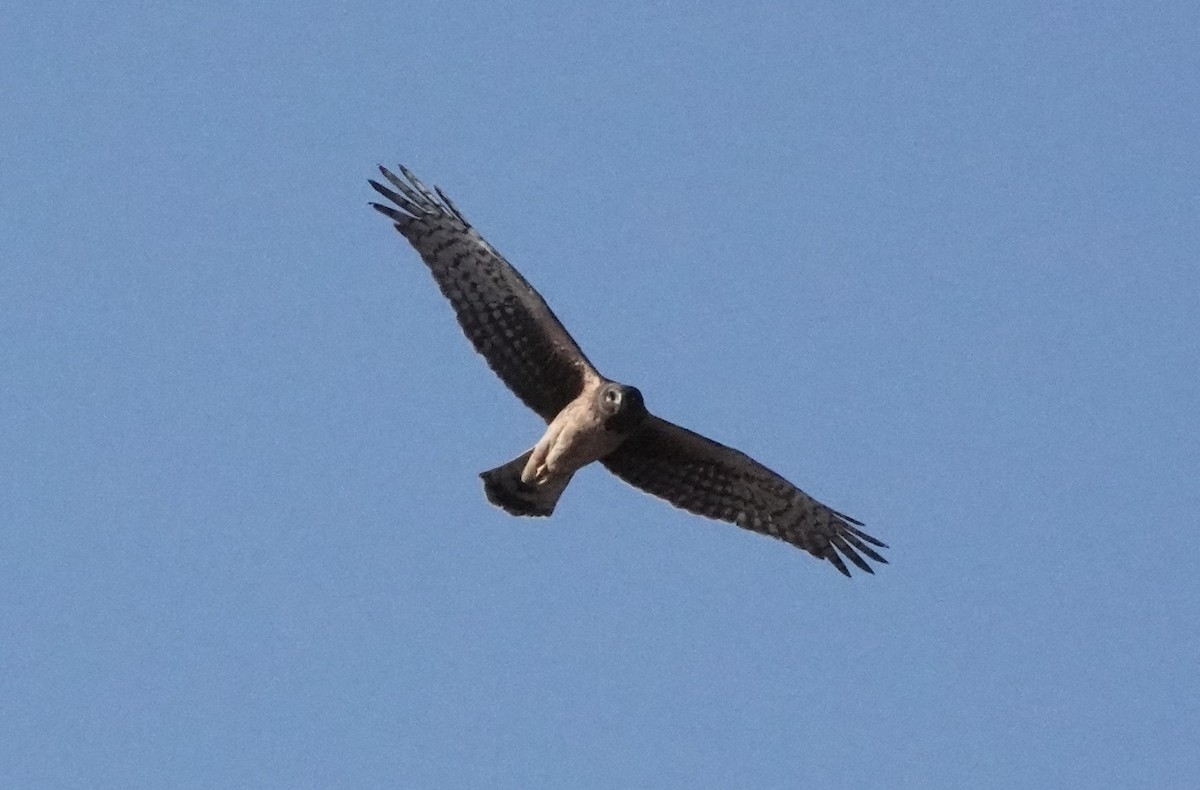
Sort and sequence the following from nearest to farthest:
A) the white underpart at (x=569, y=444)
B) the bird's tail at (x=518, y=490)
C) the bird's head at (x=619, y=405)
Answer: the bird's head at (x=619, y=405), the white underpart at (x=569, y=444), the bird's tail at (x=518, y=490)

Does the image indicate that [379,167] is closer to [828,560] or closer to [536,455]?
[536,455]

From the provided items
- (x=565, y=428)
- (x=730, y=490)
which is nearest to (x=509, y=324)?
(x=565, y=428)

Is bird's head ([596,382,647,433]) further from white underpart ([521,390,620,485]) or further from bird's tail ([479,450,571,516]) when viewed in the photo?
bird's tail ([479,450,571,516])

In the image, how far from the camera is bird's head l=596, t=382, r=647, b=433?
16406 millimetres

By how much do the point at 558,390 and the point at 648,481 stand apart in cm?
104

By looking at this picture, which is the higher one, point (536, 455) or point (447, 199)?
point (447, 199)

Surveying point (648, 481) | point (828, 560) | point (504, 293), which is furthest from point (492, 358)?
point (828, 560)

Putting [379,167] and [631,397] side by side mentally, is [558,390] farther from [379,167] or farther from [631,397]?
[379,167]

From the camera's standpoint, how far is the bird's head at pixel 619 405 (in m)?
16.4

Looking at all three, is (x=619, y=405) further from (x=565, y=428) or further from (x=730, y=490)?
(x=730, y=490)

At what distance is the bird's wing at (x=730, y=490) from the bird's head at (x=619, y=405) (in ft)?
1.69

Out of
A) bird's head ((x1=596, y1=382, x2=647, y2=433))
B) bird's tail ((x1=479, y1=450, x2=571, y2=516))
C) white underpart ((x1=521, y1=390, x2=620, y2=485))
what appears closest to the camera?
bird's head ((x1=596, y1=382, x2=647, y2=433))

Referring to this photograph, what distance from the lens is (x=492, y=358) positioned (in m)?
16.9

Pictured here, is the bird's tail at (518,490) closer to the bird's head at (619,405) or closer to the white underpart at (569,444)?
the white underpart at (569,444)
